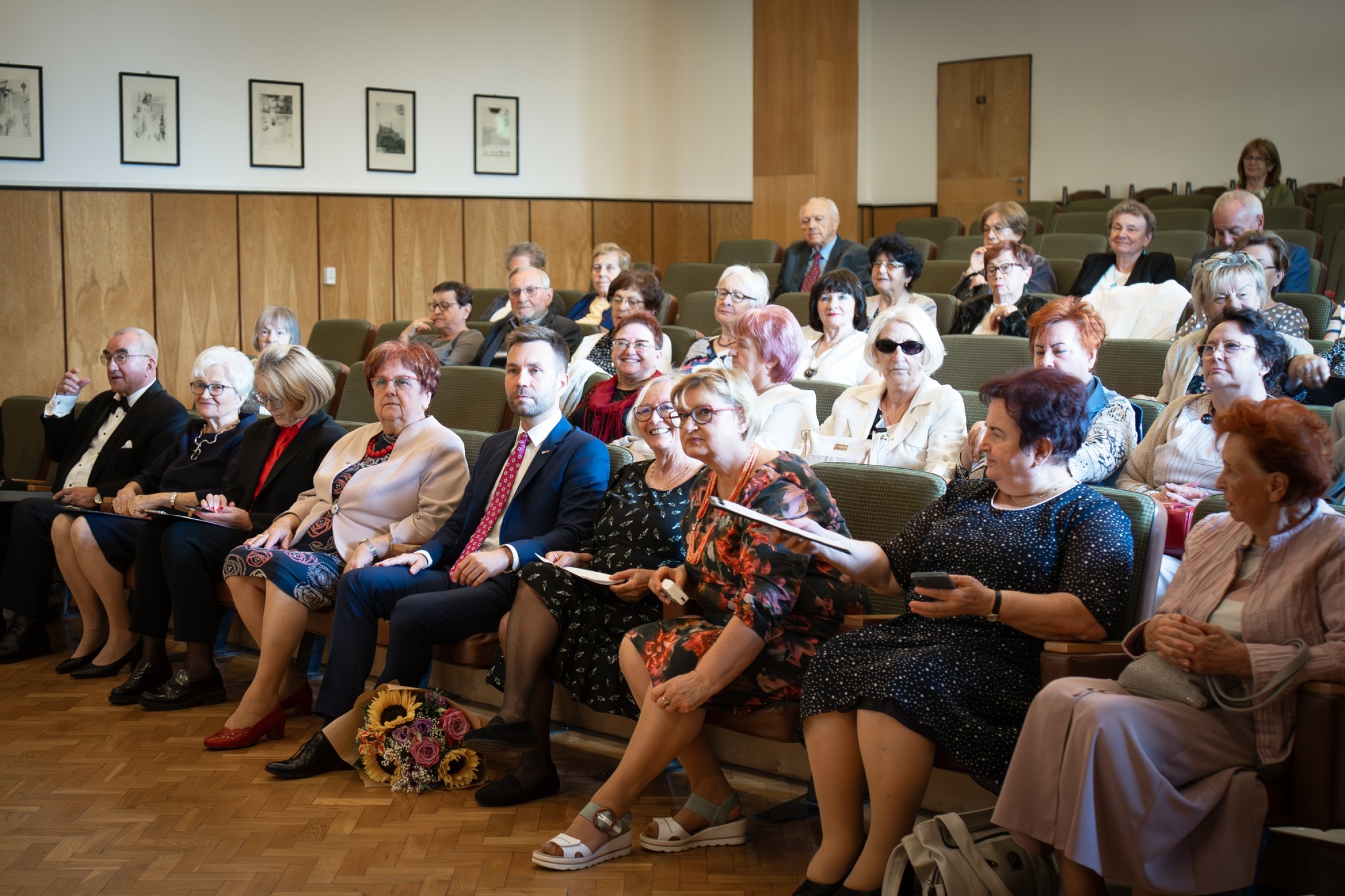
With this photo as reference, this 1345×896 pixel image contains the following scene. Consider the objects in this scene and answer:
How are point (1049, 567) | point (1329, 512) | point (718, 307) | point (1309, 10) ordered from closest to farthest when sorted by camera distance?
1. point (1329, 512)
2. point (1049, 567)
3. point (718, 307)
4. point (1309, 10)

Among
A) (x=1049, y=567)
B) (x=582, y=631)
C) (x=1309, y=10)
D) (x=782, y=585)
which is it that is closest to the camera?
(x=1049, y=567)

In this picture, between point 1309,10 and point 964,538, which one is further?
point 1309,10

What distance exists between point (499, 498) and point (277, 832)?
102 cm

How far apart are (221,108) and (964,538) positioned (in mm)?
7204

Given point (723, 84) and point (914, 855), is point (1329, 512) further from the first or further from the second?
point (723, 84)

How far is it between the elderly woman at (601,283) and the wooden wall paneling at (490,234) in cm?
281

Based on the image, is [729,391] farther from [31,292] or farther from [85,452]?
[31,292]

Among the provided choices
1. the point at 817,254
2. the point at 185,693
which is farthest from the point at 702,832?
the point at 817,254

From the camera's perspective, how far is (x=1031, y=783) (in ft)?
6.91

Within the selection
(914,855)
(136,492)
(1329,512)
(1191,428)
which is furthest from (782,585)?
(136,492)

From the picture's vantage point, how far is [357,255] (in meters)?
8.92

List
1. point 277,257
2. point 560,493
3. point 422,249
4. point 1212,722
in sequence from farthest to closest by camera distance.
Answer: point 422,249
point 277,257
point 560,493
point 1212,722

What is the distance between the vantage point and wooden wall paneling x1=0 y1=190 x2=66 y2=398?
7.65m

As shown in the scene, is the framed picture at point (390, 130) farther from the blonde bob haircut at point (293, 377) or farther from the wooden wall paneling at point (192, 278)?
the blonde bob haircut at point (293, 377)
